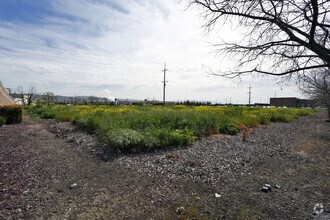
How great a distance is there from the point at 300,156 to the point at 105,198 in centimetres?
744

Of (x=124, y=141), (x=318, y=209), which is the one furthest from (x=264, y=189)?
(x=124, y=141)

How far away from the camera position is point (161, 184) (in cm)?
541

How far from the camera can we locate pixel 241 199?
4.77 m

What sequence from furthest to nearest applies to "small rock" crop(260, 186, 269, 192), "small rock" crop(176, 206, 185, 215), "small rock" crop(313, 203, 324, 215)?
1. "small rock" crop(260, 186, 269, 192)
2. "small rock" crop(313, 203, 324, 215)
3. "small rock" crop(176, 206, 185, 215)

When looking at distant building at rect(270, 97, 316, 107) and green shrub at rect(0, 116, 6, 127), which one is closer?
green shrub at rect(0, 116, 6, 127)

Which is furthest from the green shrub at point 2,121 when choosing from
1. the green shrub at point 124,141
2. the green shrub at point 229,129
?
the green shrub at point 229,129

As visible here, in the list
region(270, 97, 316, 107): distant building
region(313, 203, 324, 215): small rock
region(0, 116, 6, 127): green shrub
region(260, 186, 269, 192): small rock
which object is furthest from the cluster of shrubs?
region(270, 97, 316, 107): distant building

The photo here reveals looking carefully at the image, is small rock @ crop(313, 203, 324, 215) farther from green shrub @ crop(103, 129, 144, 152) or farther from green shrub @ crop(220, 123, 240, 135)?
green shrub @ crop(220, 123, 240, 135)

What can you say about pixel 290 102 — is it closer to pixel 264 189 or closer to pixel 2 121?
pixel 2 121

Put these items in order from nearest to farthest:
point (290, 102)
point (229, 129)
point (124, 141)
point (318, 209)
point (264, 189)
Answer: point (318, 209)
point (264, 189)
point (124, 141)
point (229, 129)
point (290, 102)

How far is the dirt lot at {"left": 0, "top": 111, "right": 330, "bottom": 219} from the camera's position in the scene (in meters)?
4.21

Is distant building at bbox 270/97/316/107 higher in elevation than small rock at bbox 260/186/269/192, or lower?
higher

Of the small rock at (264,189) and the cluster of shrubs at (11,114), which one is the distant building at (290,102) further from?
the small rock at (264,189)

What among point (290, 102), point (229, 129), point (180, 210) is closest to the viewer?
point (180, 210)
